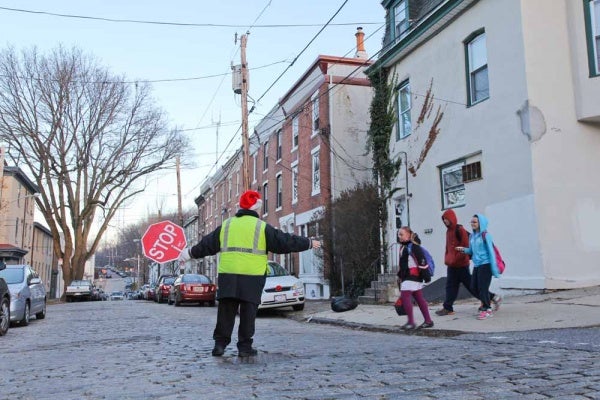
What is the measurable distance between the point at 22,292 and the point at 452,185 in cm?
1058

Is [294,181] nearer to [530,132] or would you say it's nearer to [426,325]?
[530,132]

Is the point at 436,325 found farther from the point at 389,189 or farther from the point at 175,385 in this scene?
the point at 389,189

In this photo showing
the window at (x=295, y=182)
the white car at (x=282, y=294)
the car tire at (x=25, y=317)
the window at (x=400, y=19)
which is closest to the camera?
the car tire at (x=25, y=317)

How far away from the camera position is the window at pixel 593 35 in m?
11.2

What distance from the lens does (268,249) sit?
5.98 metres

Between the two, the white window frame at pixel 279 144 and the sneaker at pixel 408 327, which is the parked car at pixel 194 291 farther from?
the sneaker at pixel 408 327

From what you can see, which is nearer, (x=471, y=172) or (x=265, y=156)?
(x=471, y=172)

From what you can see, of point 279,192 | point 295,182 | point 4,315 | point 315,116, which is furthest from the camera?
point 279,192

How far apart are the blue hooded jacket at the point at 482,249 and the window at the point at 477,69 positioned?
16.4ft

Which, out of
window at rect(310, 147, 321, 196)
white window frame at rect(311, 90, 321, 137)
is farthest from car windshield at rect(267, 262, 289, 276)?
white window frame at rect(311, 90, 321, 137)

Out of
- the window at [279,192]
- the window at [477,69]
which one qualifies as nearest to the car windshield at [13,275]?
the window at [477,69]

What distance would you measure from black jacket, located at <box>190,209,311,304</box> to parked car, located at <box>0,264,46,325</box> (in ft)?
26.3

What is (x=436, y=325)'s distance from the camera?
8.59m

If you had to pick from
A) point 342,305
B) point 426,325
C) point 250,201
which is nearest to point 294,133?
point 342,305
